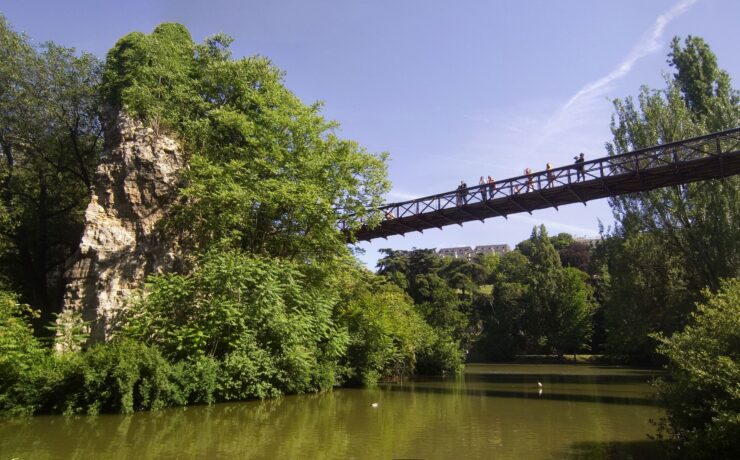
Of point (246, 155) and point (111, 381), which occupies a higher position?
point (246, 155)

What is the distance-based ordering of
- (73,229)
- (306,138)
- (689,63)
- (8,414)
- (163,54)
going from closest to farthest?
(8,414)
(306,138)
(163,54)
(73,229)
(689,63)

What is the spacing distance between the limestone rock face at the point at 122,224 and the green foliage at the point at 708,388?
1709cm

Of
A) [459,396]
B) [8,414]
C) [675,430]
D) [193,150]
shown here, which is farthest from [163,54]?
[675,430]

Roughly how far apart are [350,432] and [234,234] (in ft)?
35.7

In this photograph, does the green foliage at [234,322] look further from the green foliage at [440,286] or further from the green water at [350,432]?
the green foliage at [440,286]

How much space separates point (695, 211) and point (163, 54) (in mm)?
27634

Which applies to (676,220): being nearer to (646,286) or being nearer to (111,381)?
(646,286)

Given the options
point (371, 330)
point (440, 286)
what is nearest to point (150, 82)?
point (371, 330)

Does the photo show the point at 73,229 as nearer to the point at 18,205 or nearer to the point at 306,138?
the point at 18,205

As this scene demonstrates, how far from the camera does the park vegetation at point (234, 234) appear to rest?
15.6 meters

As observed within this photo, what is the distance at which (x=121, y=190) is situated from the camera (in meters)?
21.0

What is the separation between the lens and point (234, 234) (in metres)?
19.7

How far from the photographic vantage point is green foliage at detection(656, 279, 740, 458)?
22.7 feet

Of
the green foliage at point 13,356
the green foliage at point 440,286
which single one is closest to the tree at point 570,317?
the green foliage at point 440,286
